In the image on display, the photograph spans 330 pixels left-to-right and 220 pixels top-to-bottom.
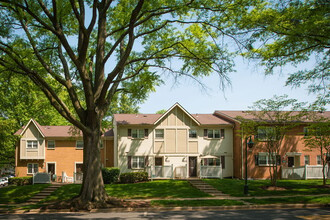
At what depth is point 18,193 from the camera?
2581cm

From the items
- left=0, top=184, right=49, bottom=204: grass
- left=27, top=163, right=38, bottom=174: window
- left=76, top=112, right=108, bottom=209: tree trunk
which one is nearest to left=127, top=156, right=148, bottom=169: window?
left=0, top=184, right=49, bottom=204: grass

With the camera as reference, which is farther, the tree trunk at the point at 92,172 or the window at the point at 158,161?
the window at the point at 158,161

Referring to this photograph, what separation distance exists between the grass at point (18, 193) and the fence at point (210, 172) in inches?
579

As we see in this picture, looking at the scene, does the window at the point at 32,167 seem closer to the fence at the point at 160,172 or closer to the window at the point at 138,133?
the window at the point at 138,133

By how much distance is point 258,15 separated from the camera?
54.7 feet

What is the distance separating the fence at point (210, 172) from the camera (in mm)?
32781

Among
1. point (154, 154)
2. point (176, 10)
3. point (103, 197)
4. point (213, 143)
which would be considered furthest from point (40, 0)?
point (213, 143)

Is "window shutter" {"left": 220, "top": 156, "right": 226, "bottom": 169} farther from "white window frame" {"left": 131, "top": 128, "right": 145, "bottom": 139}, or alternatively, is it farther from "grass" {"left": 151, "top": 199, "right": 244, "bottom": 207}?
"grass" {"left": 151, "top": 199, "right": 244, "bottom": 207}

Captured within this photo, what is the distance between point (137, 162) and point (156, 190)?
9.02 meters

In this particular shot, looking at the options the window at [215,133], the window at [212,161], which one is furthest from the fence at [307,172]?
the window at [215,133]

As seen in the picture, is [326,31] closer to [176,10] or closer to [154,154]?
[176,10]

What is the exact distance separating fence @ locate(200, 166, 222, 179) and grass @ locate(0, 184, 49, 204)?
14.7m

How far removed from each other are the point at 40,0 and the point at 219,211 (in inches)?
567

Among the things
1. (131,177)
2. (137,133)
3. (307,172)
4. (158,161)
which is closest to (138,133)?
→ (137,133)
